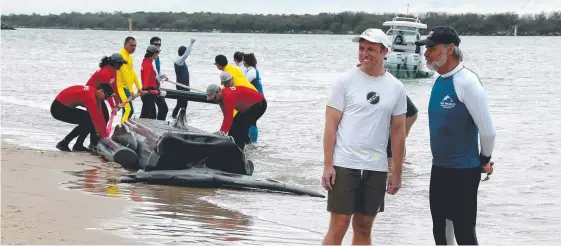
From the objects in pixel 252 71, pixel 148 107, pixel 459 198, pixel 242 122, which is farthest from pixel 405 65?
pixel 459 198

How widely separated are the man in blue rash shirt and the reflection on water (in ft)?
6.55

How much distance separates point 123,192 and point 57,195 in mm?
903

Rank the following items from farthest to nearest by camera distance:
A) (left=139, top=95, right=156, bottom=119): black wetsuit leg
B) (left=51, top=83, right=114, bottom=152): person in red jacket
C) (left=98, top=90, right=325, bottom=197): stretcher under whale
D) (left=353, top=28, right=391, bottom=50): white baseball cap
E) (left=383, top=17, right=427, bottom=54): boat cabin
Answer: (left=383, top=17, right=427, bottom=54): boat cabin
(left=139, top=95, right=156, bottom=119): black wetsuit leg
(left=51, top=83, right=114, bottom=152): person in red jacket
(left=98, top=90, right=325, bottom=197): stretcher under whale
(left=353, top=28, right=391, bottom=50): white baseball cap

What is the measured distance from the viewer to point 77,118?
1281cm

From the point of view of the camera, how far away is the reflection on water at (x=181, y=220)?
7.30 meters

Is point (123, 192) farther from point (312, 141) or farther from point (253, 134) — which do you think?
point (312, 141)

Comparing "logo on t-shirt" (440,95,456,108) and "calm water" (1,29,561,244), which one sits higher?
"logo on t-shirt" (440,95,456,108)

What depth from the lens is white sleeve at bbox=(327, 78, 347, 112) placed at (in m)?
5.73

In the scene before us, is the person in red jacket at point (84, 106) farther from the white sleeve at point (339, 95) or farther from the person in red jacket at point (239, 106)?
the white sleeve at point (339, 95)

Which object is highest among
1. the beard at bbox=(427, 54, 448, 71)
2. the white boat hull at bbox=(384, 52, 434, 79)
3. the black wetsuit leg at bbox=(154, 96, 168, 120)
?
the beard at bbox=(427, 54, 448, 71)

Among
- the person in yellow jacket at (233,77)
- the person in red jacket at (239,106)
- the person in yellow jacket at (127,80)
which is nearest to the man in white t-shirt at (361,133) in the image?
the person in red jacket at (239,106)

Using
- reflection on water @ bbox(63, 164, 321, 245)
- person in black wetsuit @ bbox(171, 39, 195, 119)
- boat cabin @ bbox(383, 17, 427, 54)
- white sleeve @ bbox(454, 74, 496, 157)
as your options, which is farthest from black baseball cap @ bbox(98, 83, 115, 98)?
boat cabin @ bbox(383, 17, 427, 54)

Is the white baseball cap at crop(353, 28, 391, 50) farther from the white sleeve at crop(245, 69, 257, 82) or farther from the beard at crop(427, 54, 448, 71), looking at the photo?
the white sleeve at crop(245, 69, 257, 82)

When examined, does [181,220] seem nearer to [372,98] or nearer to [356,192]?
[356,192]
